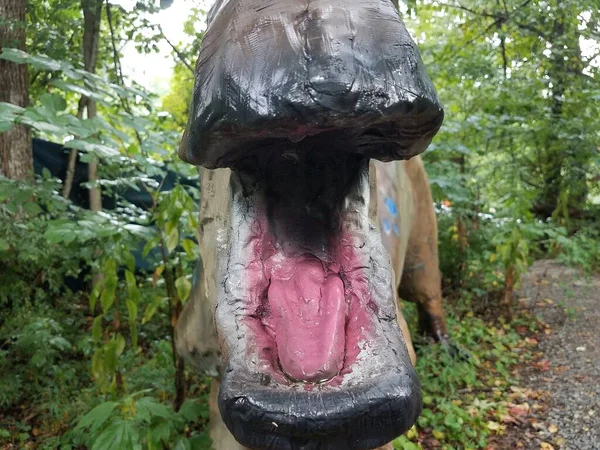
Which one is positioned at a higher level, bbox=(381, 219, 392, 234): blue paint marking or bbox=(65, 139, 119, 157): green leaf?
bbox=(65, 139, 119, 157): green leaf

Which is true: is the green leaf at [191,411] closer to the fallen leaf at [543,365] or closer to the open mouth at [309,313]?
the open mouth at [309,313]

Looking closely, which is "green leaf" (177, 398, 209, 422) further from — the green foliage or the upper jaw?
the upper jaw

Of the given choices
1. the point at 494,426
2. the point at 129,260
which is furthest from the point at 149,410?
the point at 494,426

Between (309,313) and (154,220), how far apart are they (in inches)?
93.1

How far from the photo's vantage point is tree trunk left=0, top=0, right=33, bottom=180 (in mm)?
3504

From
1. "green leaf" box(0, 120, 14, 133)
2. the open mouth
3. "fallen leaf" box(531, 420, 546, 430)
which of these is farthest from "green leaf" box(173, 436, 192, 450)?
"fallen leaf" box(531, 420, 546, 430)

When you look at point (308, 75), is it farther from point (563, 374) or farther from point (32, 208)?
point (563, 374)

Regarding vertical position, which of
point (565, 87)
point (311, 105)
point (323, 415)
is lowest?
point (323, 415)

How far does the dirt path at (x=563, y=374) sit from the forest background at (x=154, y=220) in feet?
0.58

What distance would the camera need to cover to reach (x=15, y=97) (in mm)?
3861

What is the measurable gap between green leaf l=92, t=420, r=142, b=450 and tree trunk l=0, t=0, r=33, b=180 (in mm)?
2404

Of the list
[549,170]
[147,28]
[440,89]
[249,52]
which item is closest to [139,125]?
[249,52]

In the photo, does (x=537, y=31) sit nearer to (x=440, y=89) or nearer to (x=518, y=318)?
(x=440, y=89)

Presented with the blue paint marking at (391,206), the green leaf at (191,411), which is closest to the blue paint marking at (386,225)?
the blue paint marking at (391,206)
